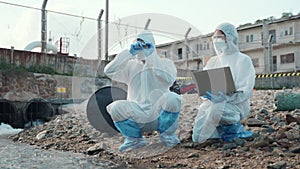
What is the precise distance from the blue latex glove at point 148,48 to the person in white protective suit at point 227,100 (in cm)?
80

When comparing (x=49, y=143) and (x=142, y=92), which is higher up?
(x=142, y=92)

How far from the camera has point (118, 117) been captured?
14.1 feet

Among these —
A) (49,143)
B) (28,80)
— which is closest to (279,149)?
(49,143)

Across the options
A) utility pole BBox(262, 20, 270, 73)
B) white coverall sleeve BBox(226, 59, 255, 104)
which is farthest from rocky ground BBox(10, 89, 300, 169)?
utility pole BBox(262, 20, 270, 73)

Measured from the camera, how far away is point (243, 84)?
14.4 ft

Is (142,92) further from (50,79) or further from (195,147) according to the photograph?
(50,79)

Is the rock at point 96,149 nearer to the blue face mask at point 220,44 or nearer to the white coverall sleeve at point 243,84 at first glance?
the white coverall sleeve at point 243,84

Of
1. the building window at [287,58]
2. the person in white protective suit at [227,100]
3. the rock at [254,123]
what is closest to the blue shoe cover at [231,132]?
the person in white protective suit at [227,100]

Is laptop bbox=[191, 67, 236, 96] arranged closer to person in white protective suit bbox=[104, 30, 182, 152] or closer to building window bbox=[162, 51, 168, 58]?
person in white protective suit bbox=[104, 30, 182, 152]

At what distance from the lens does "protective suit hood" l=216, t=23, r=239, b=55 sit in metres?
4.45

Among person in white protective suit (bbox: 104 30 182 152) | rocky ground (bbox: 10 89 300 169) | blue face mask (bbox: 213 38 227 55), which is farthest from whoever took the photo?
blue face mask (bbox: 213 38 227 55)

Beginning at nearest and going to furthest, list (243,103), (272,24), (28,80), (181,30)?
(181,30)
(243,103)
(28,80)
(272,24)

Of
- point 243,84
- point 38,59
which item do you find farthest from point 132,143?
point 38,59

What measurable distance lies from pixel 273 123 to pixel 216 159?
7.10 feet
